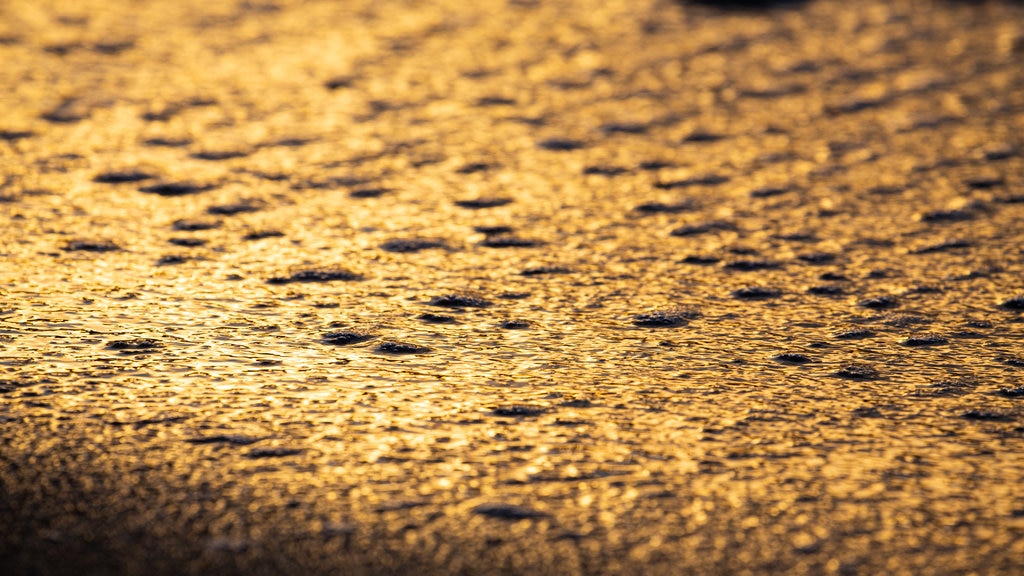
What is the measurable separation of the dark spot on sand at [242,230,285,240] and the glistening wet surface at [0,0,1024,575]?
19 mm

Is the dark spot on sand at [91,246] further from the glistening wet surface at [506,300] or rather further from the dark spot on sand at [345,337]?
the dark spot on sand at [345,337]

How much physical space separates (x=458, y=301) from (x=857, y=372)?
1.89ft

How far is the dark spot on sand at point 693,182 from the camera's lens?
7.80 ft

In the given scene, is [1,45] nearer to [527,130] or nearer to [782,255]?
[527,130]

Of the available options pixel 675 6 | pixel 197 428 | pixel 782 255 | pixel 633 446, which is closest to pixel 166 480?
pixel 197 428

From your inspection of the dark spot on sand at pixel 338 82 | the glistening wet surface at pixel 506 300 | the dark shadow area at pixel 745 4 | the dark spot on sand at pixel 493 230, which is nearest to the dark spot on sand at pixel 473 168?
the glistening wet surface at pixel 506 300

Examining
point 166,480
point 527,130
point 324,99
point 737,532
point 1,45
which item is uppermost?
point 1,45

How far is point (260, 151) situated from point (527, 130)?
57 centimetres

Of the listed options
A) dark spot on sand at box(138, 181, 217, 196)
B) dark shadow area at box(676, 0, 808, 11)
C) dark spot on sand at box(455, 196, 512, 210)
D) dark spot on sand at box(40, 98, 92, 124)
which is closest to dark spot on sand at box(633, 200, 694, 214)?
dark spot on sand at box(455, 196, 512, 210)

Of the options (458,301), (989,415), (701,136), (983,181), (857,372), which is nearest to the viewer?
(989,415)

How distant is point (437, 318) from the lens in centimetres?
175

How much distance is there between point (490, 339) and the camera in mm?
1682

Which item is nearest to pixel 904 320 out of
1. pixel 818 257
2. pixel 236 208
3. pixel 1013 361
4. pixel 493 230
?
pixel 1013 361

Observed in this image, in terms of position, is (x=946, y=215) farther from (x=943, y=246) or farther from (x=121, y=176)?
(x=121, y=176)
